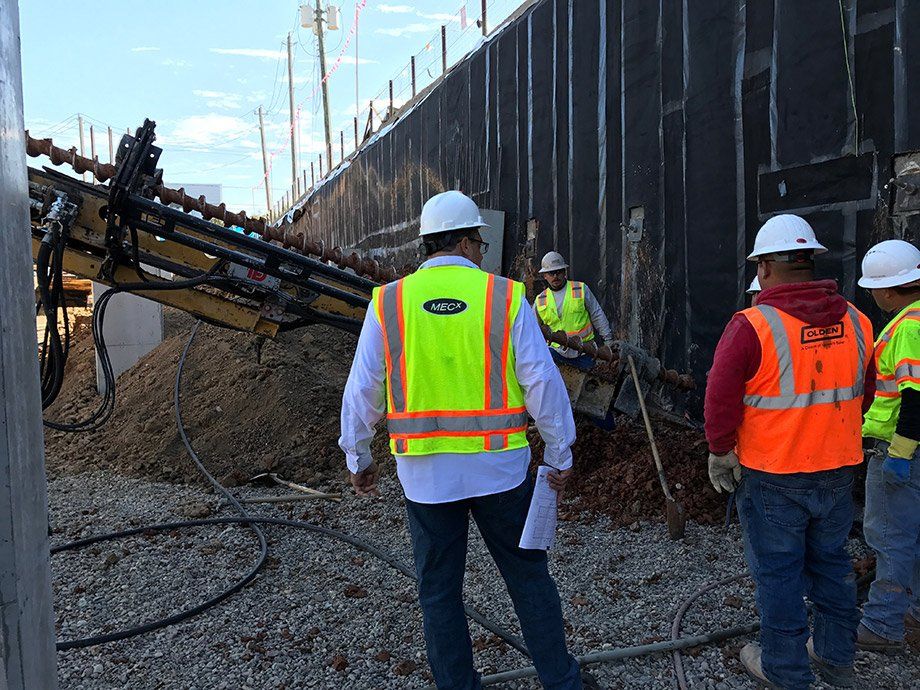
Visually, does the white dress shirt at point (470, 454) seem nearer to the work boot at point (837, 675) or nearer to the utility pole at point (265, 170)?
the work boot at point (837, 675)

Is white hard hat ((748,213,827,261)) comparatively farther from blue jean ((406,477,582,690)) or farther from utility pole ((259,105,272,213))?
utility pole ((259,105,272,213))

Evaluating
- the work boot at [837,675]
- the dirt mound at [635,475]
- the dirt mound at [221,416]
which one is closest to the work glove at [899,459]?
the work boot at [837,675]

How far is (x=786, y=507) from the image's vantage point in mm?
2879

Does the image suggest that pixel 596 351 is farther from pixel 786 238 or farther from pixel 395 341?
pixel 395 341

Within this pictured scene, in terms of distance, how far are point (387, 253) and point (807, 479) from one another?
46.2 ft

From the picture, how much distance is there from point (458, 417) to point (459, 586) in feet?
2.24

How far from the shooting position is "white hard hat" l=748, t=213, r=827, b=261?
9.58 ft

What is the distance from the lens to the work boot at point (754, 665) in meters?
3.04

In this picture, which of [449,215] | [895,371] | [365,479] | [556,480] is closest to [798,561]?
[895,371]

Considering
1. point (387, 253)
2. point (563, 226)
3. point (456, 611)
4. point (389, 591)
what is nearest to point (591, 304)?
point (563, 226)

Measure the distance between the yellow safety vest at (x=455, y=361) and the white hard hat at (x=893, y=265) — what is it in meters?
1.94

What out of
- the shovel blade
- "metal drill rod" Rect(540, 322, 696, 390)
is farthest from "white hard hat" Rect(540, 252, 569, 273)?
the shovel blade

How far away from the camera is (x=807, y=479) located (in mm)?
2854

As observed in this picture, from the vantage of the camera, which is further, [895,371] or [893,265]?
[893,265]
